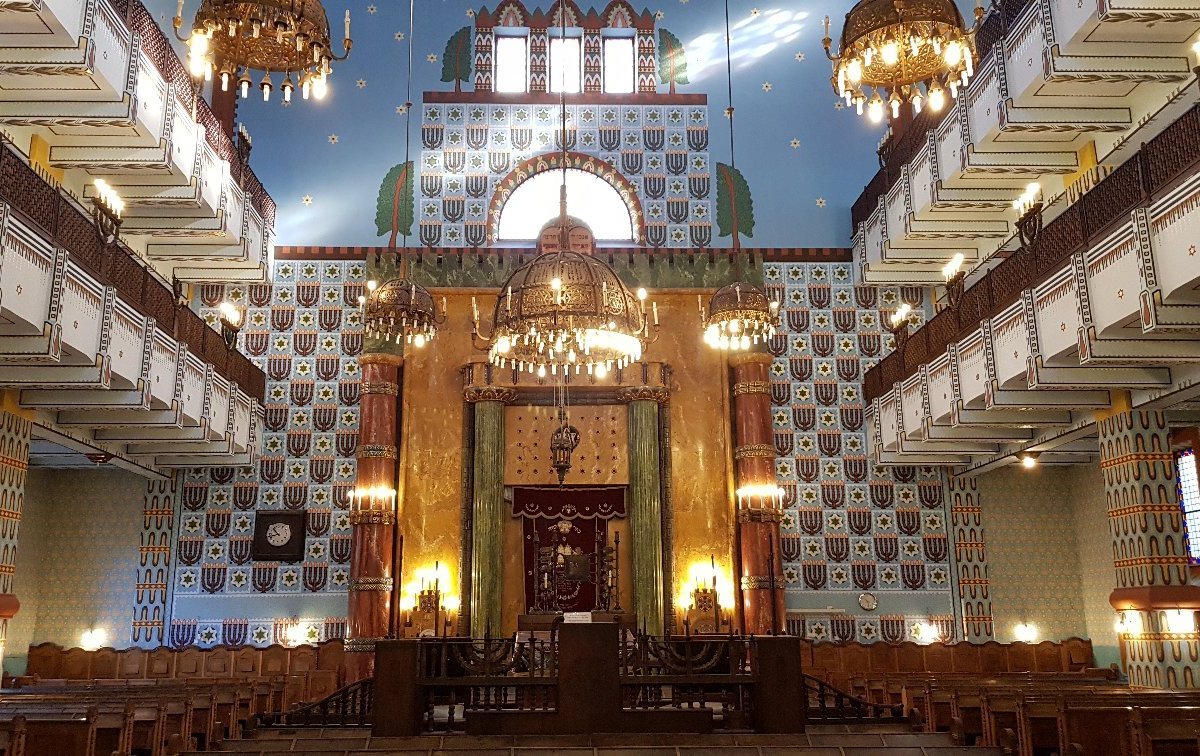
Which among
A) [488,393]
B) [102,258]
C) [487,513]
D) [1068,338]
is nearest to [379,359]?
[488,393]

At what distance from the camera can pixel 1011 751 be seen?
1030cm

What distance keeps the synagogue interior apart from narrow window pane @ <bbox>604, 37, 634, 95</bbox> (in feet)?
0.27

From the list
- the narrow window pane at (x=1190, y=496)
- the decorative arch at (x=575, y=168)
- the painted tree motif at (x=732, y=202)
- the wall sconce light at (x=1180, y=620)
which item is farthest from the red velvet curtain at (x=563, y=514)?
the narrow window pane at (x=1190, y=496)

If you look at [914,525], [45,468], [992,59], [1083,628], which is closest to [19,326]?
[45,468]

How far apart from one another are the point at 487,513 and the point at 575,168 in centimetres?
901

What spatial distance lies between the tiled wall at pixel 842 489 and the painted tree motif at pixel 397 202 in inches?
341

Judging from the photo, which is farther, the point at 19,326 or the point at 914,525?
the point at 914,525

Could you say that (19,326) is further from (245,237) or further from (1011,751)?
(1011,751)

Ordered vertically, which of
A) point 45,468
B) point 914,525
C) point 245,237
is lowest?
point 914,525

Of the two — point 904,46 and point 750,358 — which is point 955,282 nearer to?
point 750,358

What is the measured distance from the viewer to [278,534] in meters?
22.8

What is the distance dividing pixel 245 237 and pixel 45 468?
6764 millimetres

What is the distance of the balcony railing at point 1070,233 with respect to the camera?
12336 millimetres

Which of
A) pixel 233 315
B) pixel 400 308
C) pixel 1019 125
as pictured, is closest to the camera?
pixel 400 308
